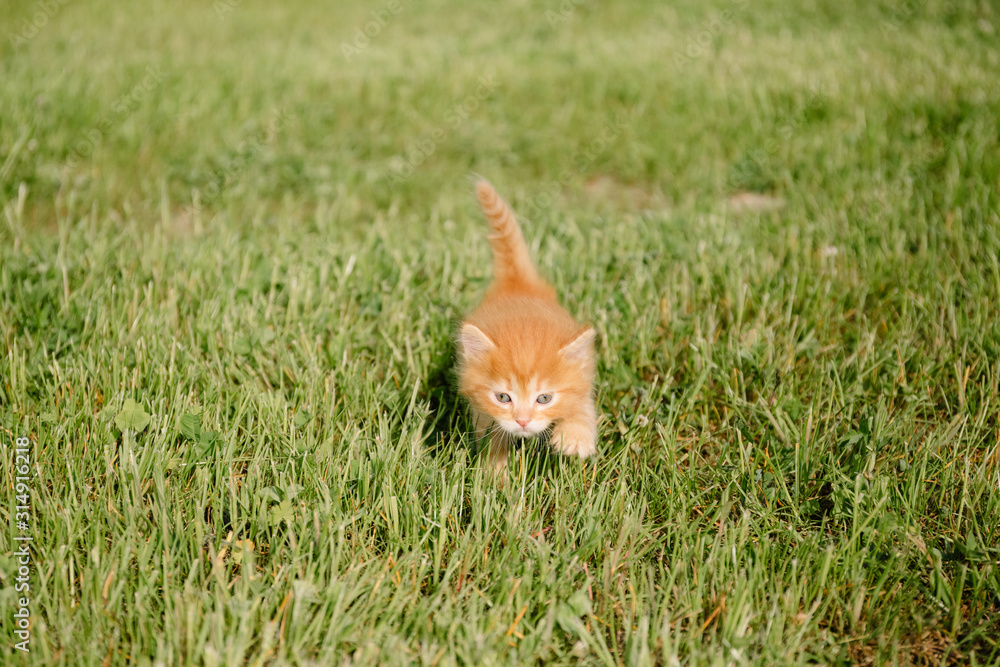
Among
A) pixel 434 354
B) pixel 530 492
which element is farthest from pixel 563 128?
pixel 530 492

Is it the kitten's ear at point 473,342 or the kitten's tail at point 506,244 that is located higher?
the kitten's tail at point 506,244

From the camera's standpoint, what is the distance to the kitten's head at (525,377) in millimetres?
2266

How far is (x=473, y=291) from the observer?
3.43 meters

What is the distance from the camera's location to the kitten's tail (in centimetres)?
275

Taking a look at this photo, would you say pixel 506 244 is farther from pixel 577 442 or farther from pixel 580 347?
pixel 577 442

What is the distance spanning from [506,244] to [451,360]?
20.6 inches

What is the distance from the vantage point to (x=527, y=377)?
228cm

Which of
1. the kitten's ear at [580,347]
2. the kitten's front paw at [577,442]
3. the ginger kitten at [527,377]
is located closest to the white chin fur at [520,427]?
the ginger kitten at [527,377]
